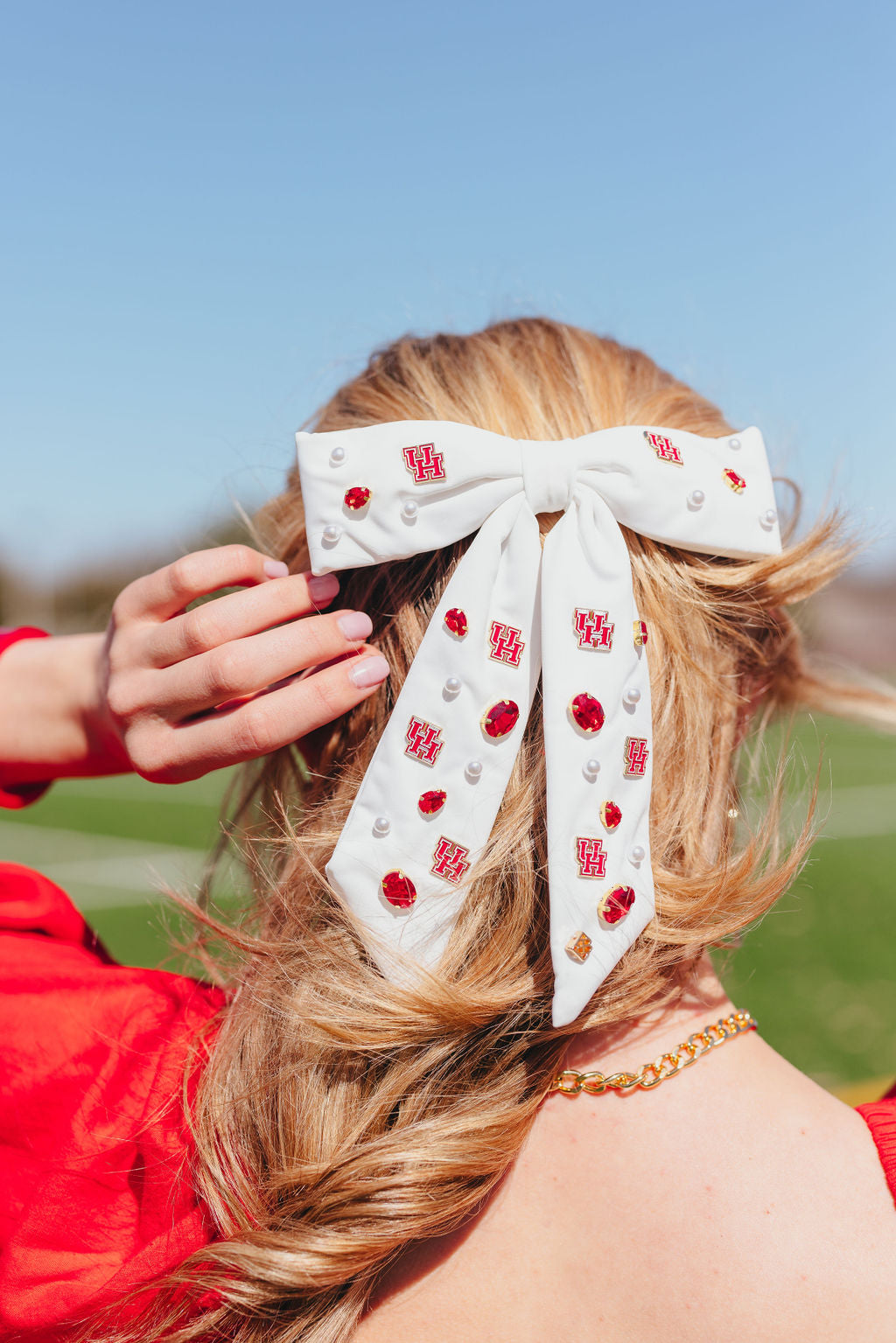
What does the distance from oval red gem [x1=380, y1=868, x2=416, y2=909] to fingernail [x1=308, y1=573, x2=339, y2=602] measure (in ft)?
1.39

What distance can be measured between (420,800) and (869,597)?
23.2 meters

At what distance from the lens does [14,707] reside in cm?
208

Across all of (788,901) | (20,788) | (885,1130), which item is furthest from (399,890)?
(788,901)

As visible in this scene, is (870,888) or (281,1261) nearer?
(281,1261)

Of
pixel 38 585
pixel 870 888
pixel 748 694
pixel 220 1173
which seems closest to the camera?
pixel 220 1173

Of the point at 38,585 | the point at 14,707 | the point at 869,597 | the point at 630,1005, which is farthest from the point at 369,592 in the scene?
the point at 38,585

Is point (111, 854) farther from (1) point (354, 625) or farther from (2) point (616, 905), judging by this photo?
(2) point (616, 905)

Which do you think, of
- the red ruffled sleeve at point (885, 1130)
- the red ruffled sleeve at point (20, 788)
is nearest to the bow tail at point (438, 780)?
the red ruffled sleeve at point (885, 1130)

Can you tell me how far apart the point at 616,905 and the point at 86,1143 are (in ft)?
2.62

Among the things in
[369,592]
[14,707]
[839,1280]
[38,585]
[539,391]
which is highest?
[539,391]

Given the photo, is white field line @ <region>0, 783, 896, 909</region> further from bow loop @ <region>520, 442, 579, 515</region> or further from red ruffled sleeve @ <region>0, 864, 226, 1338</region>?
bow loop @ <region>520, 442, 579, 515</region>

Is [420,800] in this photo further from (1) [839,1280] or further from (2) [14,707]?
(2) [14,707]

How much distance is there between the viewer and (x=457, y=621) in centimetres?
138

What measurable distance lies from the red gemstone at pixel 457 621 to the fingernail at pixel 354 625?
142mm
